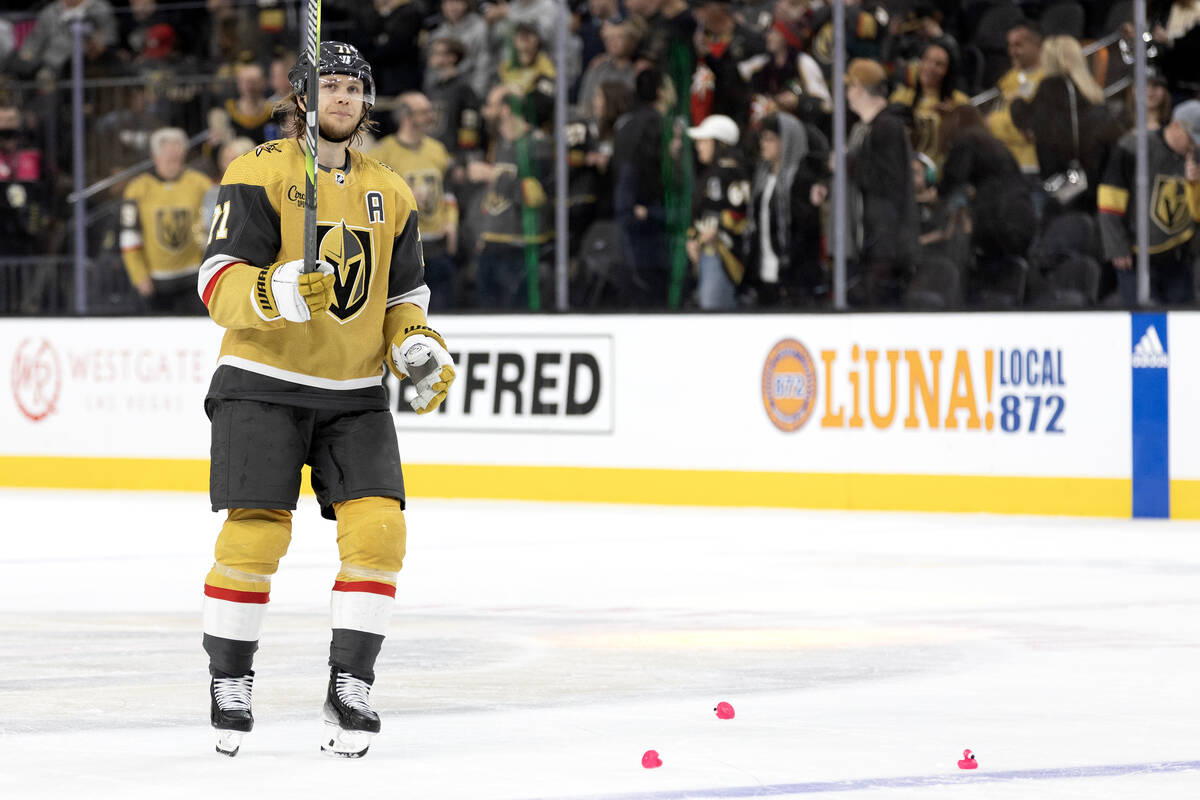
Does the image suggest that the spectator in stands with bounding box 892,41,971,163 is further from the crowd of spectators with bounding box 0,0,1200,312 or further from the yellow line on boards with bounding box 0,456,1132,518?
the yellow line on boards with bounding box 0,456,1132,518

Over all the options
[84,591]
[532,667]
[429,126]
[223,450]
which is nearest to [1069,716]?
[532,667]

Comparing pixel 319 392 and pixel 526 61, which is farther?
pixel 526 61

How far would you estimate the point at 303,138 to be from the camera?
5.30 m

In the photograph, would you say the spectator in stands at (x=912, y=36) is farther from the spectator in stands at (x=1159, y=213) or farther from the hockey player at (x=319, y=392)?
the hockey player at (x=319, y=392)

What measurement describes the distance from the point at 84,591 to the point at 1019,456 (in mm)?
5529

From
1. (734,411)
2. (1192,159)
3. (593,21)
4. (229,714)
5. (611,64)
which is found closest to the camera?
(229,714)

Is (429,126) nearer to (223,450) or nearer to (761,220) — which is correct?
(761,220)

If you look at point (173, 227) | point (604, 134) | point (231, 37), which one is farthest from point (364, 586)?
point (231, 37)

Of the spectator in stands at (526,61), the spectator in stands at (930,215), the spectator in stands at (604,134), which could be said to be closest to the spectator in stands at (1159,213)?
the spectator in stands at (930,215)

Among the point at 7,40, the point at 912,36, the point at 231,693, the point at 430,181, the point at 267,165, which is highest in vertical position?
the point at 7,40

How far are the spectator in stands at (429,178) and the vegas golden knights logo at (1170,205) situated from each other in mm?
4311

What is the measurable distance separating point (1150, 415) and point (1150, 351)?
0.34 metres

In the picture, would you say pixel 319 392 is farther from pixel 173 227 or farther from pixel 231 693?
pixel 173 227

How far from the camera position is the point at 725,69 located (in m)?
12.8
